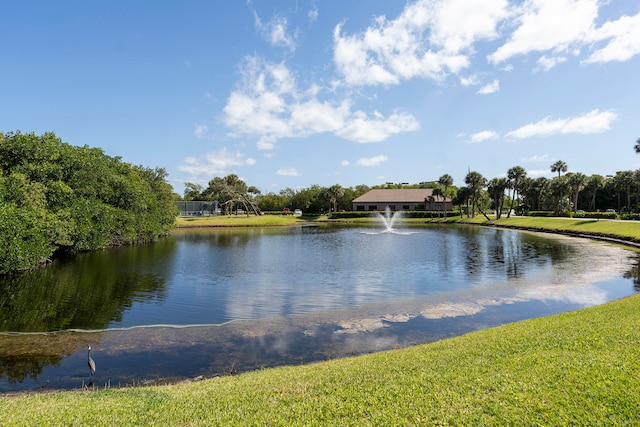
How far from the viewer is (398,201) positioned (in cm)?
11106

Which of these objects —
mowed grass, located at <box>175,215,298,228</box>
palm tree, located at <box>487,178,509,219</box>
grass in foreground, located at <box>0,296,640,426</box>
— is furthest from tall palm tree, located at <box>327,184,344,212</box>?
grass in foreground, located at <box>0,296,640,426</box>

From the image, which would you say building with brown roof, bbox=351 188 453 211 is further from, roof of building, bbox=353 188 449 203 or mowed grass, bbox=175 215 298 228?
mowed grass, bbox=175 215 298 228

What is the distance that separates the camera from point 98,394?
8391 millimetres

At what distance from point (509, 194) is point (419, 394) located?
292 feet

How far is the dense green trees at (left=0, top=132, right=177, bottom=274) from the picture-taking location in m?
25.6

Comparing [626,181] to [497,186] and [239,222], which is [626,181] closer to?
[497,186]

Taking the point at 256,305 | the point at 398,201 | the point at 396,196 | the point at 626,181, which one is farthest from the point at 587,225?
the point at 396,196

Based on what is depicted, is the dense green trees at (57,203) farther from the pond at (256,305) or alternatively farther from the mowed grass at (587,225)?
the mowed grass at (587,225)

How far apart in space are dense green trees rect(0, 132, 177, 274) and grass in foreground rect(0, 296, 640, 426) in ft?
72.2

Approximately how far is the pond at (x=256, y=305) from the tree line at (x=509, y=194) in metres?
49.6

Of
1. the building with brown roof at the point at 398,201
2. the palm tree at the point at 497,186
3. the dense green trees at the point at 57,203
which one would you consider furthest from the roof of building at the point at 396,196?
the dense green trees at the point at 57,203

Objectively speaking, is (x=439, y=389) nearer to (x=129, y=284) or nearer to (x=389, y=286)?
(x=389, y=286)

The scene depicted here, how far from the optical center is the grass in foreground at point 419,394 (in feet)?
19.6

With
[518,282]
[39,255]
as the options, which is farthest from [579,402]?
[39,255]
